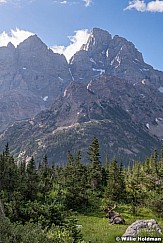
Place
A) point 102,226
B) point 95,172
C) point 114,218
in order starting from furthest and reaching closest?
point 95,172
point 114,218
point 102,226

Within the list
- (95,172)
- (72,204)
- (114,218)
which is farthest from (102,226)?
(95,172)

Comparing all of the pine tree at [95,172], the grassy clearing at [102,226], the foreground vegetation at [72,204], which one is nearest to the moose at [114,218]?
the grassy clearing at [102,226]

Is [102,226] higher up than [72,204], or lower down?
lower down

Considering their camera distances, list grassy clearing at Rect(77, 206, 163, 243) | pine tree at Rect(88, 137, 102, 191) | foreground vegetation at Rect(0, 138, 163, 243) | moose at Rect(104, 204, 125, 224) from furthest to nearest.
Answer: pine tree at Rect(88, 137, 102, 191), moose at Rect(104, 204, 125, 224), grassy clearing at Rect(77, 206, 163, 243), foreground vegetation at Rect(0, 138, 163, 243)

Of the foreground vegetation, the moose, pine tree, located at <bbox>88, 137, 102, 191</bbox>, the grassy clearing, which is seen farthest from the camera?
pine tree, located at <bbox>88, 137, 102, 191</bbox>

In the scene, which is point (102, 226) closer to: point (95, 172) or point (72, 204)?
point (72, 204)

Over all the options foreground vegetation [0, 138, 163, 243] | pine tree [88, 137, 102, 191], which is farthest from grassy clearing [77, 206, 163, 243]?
pine tree [88, 137, 102, 191]

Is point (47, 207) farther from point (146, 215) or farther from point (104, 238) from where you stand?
point (146, 215)

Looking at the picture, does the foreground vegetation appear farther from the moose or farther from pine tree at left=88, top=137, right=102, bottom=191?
the moose

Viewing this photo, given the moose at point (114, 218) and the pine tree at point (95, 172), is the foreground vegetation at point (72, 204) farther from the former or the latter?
the moose at point (114, 218)

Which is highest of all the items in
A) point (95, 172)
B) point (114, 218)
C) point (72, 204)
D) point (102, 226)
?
point (95, 172)

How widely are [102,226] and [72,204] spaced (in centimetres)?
1105

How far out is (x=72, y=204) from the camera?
42.8 m

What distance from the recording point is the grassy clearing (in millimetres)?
26766
